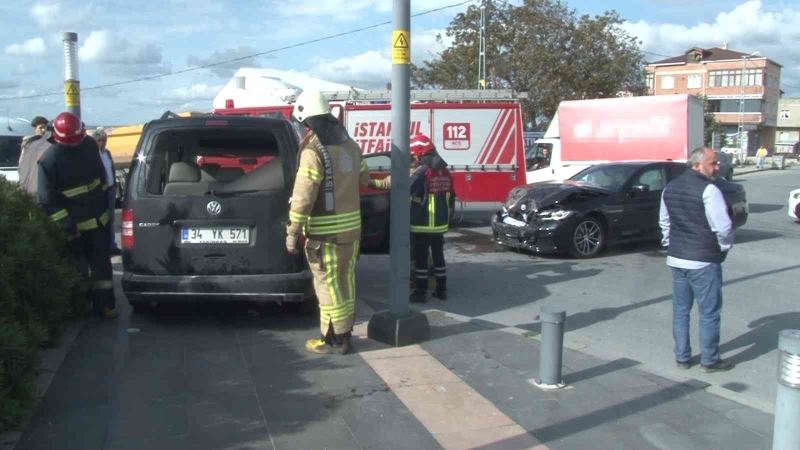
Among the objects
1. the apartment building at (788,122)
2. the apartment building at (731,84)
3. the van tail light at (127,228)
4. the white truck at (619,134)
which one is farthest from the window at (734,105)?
the van tail light at (127,228)

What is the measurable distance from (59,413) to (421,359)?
8.36ft

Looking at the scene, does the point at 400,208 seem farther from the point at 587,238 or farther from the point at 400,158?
the point at 587,238

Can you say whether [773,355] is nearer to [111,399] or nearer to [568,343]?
[568,343]

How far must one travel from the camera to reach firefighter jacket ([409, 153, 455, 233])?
25.8 ft

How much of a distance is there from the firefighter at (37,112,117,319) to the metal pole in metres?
2.74

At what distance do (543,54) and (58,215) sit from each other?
104 ft

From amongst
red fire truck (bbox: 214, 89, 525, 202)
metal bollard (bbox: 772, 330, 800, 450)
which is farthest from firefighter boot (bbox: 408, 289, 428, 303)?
red fire truck (bbox: 214, 89, 525, 202)

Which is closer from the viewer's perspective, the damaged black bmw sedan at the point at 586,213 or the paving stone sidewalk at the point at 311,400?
the paving stone sidewalk at the point at 311,400

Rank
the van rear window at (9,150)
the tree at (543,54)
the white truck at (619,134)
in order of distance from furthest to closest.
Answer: the tree at (543,54) → the white truck at (619,134) → the van rear window at (9,150)

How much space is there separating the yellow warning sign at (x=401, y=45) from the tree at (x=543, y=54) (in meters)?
29.6

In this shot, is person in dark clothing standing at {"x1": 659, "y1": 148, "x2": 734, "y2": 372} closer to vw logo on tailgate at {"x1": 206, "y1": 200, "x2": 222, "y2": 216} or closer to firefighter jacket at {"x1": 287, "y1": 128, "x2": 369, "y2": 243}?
firefighter jacket at {"x1": 287, "y1": 128, "x2": 369, "y2": 243}

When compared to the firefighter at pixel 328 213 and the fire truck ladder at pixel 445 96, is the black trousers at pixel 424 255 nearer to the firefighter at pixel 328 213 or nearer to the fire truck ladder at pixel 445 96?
the firefighter at pixel 328 213

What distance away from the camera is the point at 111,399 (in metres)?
4.85

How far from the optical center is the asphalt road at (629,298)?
20.5ft
